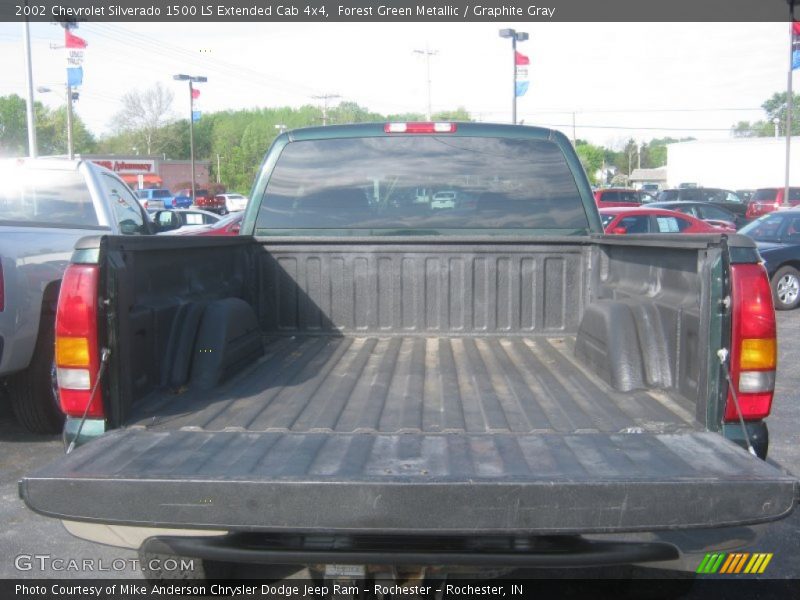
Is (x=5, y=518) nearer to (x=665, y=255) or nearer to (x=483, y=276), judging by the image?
(x=483, y=276)

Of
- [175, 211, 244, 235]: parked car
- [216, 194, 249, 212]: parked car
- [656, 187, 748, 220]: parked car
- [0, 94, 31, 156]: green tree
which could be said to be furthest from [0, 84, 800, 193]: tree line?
[175, 211, 244, 235]: parked car

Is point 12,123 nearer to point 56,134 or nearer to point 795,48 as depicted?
point 56,134

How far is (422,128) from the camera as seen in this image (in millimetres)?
4676

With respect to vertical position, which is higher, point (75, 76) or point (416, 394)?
point (75, 76)

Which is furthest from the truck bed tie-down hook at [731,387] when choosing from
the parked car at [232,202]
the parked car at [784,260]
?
the parked car at [232,202]

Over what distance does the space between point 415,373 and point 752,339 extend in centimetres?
153

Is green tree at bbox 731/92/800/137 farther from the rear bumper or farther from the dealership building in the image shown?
the rear bumper

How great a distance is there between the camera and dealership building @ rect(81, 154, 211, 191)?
62.1 m

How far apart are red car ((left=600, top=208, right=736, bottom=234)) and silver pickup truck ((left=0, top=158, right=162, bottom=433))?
9587 millimetres

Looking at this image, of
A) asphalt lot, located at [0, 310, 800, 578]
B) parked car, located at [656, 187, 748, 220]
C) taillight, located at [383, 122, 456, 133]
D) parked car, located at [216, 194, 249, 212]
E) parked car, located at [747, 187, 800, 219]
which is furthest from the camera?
parked car, located at [216, 194, 249, 212]

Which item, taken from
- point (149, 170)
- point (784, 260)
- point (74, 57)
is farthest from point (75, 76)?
point (149, 170)

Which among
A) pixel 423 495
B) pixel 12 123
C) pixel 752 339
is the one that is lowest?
pixel 423 495

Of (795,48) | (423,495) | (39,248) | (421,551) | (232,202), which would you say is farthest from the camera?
(232,202)

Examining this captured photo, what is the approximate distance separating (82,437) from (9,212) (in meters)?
4.90
